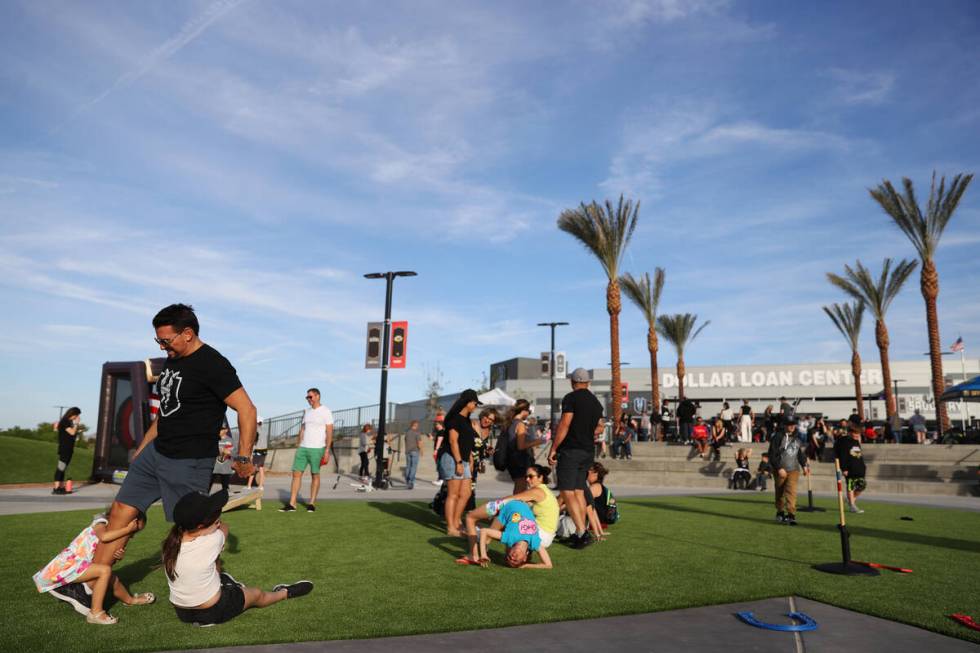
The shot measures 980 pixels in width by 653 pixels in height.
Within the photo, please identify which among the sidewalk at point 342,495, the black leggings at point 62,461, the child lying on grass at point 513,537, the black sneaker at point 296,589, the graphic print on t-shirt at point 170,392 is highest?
the graphic print on t-shirt at point 170,392

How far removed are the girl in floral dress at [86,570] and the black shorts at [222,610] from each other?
0.48 metres

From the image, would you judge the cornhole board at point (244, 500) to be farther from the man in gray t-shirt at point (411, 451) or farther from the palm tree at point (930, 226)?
the palm tree at point (930, 226)

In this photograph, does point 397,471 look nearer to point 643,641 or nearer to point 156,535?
point 156,535

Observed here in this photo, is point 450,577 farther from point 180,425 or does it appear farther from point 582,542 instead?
point 180,425

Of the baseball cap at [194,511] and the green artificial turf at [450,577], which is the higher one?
the baseball cap at [194,511]

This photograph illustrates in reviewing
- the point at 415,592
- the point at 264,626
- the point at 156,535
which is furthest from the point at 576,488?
the point at 156,535

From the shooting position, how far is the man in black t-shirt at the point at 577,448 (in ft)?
24.3

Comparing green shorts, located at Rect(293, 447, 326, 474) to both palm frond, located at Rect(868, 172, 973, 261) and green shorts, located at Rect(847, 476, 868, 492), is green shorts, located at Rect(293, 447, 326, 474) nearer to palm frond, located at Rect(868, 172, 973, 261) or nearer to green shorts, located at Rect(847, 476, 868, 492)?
green shorts, located at Rect(847, 476, 868, 492)

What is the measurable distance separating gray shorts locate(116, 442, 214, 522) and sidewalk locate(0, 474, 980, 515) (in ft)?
24.2

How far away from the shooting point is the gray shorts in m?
4.25

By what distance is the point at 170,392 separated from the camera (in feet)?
14.0

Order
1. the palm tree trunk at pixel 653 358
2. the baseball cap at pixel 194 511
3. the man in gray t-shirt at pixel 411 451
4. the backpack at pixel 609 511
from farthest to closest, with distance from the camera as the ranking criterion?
1. the palm tree trunk at pixel 653 358
2. the man in gray t-shirt at pixel 411 451
3. the backpack at pixel 609 511
4. the baseball cap at pixel 194 511

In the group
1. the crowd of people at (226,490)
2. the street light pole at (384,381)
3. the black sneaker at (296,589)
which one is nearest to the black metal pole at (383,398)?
the street light pole at (384,381)

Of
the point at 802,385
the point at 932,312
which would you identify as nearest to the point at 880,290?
the point at 932,312
